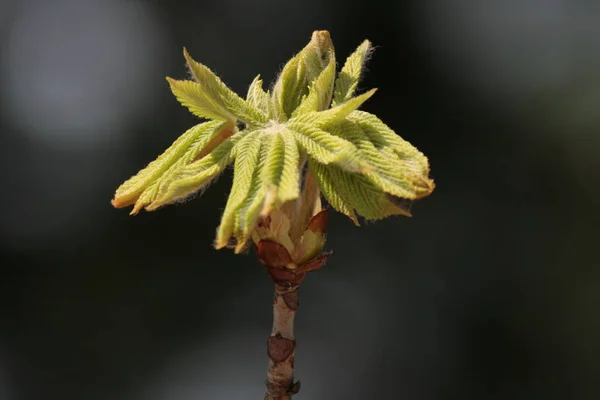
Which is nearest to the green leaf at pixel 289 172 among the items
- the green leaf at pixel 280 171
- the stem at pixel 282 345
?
the green leaf at pixel 280 171

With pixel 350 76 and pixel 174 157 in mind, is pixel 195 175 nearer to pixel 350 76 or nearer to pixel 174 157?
pixel 174 157

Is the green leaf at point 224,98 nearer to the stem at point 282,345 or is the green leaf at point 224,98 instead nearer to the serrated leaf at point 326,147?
the serrated leaf at point 326,147

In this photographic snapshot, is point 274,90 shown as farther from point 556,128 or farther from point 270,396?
point 556,128

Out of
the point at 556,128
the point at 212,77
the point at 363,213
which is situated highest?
the point at 212,77

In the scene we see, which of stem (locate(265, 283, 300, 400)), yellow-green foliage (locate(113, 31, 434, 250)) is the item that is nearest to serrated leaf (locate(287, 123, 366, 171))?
yellow-green foliage (locate(113, 31, 434, 250))

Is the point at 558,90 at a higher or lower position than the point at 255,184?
lower

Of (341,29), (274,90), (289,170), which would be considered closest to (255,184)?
(289,170)
